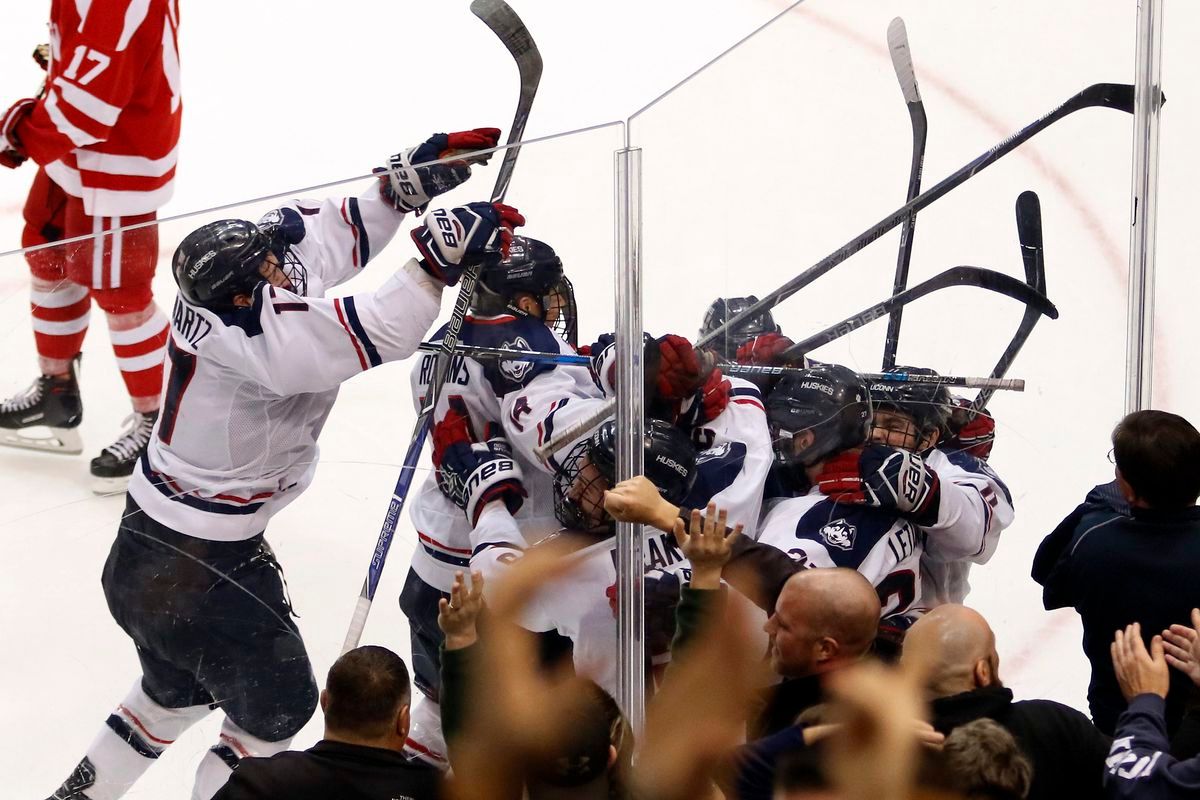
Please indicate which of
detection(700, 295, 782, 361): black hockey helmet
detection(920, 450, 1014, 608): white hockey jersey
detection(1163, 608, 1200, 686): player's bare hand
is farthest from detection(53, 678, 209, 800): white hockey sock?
detection(1163, 608, 1200, 686): player's bare hand

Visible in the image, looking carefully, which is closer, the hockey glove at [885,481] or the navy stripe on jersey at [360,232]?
the navy stripe on jersey at [360,232]

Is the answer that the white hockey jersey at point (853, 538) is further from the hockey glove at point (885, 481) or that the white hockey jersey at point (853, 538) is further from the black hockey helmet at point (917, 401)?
the black hockey helmet at point (917, 401)

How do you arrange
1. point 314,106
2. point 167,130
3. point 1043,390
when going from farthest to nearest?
point 314,106
point 167,130
point 1043,390

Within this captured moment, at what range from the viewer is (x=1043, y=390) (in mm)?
2400

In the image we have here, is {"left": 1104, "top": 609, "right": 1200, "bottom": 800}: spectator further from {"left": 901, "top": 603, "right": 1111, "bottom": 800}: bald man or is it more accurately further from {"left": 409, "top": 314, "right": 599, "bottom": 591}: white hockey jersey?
{"left": 409, "top": 314, "right": 599, "bottom": 591}: white hockey jersey

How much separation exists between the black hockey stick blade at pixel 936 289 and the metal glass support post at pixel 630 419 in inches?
13.1

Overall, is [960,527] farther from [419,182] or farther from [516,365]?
[419,182]

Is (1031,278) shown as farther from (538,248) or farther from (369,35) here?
(369,35)

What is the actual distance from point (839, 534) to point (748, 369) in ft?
0.91

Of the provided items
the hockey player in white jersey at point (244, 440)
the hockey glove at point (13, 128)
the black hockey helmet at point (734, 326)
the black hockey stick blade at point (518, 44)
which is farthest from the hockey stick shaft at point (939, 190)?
the hockey glove at point (13, 128)

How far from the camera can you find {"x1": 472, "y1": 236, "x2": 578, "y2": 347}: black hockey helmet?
6.53ft

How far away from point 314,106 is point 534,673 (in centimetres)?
293

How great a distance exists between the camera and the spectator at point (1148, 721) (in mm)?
1643

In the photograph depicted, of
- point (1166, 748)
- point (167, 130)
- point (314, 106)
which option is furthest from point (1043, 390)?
point (314, 106)
